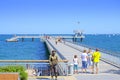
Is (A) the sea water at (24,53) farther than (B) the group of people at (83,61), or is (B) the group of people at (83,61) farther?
(A) the sea water at (24,53)

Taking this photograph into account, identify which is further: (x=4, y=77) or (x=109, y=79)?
(x=109, y=79)

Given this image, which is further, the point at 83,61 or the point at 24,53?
the point at 24,53

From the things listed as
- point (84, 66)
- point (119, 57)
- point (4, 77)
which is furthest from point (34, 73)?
point (4, 77)

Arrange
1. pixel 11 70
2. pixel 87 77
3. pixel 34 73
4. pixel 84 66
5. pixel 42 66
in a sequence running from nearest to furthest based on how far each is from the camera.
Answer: pixel 11 70 → pixel 87 77 → pixel 84 66 → pixel 42 66 → pixel 34 73

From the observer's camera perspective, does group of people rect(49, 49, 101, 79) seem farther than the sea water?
No

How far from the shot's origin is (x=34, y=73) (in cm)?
2647

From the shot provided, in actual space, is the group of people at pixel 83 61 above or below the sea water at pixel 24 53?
above

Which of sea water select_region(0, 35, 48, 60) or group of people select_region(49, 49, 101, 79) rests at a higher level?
group of people select_region(49, 49, 101, 79)

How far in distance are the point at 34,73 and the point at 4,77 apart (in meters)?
11.4

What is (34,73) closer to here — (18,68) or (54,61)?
(54,61)

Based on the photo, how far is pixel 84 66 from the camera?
23156mm

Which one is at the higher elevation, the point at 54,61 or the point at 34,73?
the point at 54,61

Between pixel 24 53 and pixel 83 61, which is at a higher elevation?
pixel 83 61

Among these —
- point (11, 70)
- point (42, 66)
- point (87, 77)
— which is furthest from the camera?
point (42, 66)
